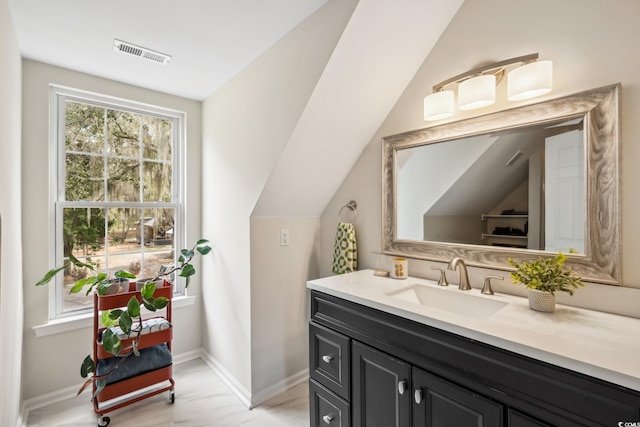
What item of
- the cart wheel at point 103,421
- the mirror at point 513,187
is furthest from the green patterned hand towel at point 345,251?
the cart wheel at point 103,421

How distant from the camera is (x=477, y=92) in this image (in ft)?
4.64

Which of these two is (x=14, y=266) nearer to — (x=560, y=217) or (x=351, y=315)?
(x=351, y=315)

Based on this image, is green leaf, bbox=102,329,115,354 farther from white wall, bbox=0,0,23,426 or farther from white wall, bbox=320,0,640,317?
white wall, bbox=320,0,640,317

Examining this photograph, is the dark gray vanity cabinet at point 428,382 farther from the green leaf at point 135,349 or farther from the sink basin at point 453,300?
the green leaf at point 135,349

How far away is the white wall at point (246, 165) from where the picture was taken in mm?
1708

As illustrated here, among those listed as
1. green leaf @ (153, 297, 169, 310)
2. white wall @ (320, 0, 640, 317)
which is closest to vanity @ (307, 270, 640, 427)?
white wall @ (320, 0, 640, 317)

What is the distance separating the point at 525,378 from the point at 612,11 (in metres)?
1.39

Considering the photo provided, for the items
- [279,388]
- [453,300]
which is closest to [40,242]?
[279,388]

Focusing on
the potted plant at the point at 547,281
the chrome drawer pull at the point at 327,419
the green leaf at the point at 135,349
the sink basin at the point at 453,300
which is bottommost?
the chrome drawer pull at the point at 327,419

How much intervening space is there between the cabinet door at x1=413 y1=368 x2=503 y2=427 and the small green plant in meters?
0.49

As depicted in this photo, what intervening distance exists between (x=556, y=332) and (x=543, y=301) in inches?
8.6

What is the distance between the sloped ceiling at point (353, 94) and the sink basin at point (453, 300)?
973mm

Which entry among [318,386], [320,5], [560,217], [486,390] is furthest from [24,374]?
[560,217]

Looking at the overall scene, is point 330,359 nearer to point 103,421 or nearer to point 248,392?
point 248,392
